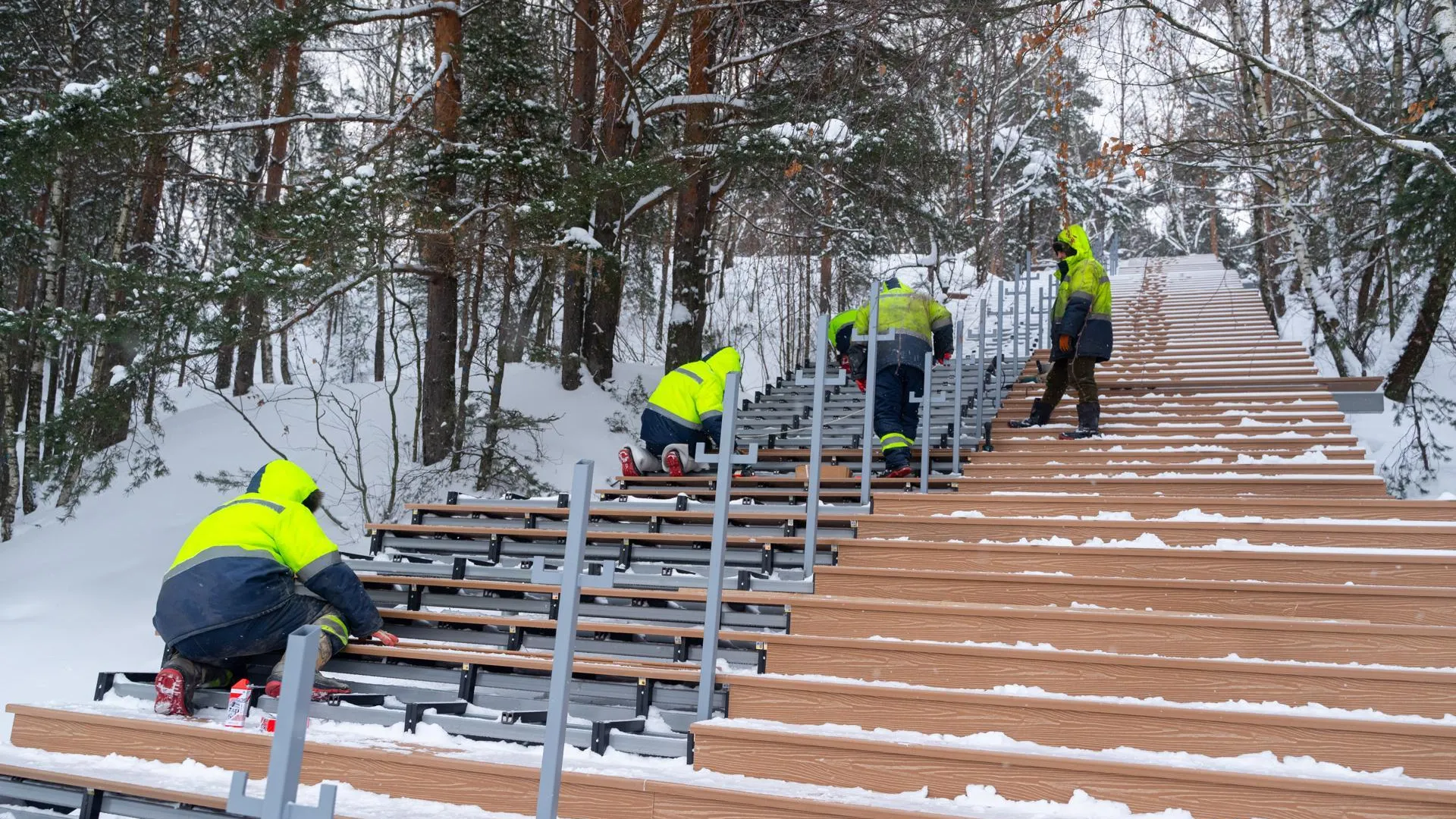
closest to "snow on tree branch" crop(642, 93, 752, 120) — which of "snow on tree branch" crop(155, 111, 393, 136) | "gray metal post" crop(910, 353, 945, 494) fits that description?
"snow on tree branch" crop(155, 111, 393, 136)

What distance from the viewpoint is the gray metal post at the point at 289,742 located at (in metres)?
1.69

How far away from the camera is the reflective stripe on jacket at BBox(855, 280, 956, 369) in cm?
670

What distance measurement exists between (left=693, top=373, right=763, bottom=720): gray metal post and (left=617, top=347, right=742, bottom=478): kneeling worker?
3.21 metres

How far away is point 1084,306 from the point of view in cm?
720

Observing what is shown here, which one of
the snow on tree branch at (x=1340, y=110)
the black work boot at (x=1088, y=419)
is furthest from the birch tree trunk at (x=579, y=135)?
the snow on tree branch at (x=1340, y=110)

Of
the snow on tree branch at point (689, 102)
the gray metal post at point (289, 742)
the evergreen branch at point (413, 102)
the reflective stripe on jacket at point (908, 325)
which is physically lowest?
the gray metal post at point (289, 742)

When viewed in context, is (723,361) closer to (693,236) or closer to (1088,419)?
(1088,419)

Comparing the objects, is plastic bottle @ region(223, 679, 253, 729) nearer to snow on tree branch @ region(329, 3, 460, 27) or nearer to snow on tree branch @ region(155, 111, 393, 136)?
snow on tree branch @ region(155, 111, 393, 136)

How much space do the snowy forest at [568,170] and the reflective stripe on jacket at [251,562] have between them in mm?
4481

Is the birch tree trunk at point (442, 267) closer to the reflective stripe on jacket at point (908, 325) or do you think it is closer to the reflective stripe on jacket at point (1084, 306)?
the reflective stripe on jacket at point (908, 325)

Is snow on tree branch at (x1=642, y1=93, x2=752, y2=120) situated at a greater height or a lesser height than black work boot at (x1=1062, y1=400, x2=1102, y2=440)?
greater

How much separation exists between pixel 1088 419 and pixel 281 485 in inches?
205

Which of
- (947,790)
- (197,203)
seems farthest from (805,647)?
(197,203)

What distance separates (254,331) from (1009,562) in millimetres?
7496
